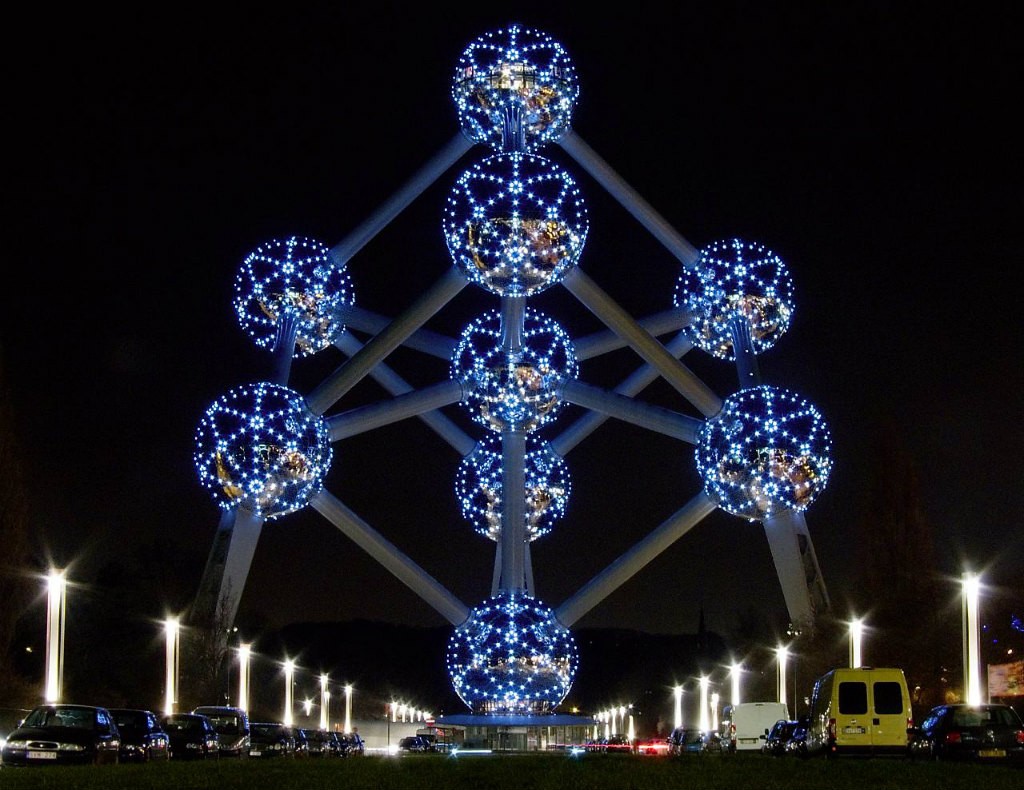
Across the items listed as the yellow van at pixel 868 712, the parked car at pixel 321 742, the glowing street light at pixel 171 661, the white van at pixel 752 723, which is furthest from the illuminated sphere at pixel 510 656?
the glowing street light at pixel 171 661

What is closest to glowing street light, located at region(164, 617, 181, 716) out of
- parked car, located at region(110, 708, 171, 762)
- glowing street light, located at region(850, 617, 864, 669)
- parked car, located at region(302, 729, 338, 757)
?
parked car, located at region(302, 729, 338, 757)

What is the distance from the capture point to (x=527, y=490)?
38.3 m

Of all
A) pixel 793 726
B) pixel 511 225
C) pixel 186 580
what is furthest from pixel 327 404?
pixel 186 580

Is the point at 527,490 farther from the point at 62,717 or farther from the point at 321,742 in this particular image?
the point at 62,717

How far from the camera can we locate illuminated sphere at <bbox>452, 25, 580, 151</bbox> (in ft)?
113

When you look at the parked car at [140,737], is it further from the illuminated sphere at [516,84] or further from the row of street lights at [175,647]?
the illuminated sphere at [516,84]

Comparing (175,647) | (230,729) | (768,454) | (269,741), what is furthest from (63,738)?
(175,647)

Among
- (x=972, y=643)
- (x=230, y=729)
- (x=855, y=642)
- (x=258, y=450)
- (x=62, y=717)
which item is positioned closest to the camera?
(x=62, y=717)

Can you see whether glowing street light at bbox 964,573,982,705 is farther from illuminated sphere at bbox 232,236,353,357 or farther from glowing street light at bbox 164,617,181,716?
glowing street light at bbox 164,617,181,716

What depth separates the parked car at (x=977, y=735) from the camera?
2812cm

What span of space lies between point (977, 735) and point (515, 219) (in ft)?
38.7

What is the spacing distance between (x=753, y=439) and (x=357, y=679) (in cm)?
11281

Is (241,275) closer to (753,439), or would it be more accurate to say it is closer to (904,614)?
(753,439)

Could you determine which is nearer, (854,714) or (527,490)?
(854,714)
